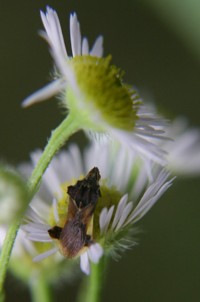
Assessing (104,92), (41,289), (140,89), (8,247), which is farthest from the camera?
(140,89)

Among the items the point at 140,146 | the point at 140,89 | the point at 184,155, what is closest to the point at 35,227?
the point at 140,146

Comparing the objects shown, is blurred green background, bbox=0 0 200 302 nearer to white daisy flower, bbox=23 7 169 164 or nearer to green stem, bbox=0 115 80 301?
white daisy flower, bbox=23 7 169 164

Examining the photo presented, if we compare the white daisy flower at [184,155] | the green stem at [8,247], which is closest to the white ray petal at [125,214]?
the green stem at [8,247]

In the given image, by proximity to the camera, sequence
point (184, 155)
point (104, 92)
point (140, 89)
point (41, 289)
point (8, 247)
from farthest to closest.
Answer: point (140, 89) < point (184, 155) < point (41, 289) < point (104, 92) < point (8, 247)

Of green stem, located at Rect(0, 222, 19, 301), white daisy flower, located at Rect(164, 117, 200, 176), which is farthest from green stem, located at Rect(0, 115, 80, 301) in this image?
white daisy flower, located at Rect(164, 117, 200, 176)

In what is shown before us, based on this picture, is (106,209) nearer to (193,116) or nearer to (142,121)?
(142,121)

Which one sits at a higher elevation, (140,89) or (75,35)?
(140,89)

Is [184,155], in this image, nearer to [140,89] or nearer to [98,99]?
[98,99]
